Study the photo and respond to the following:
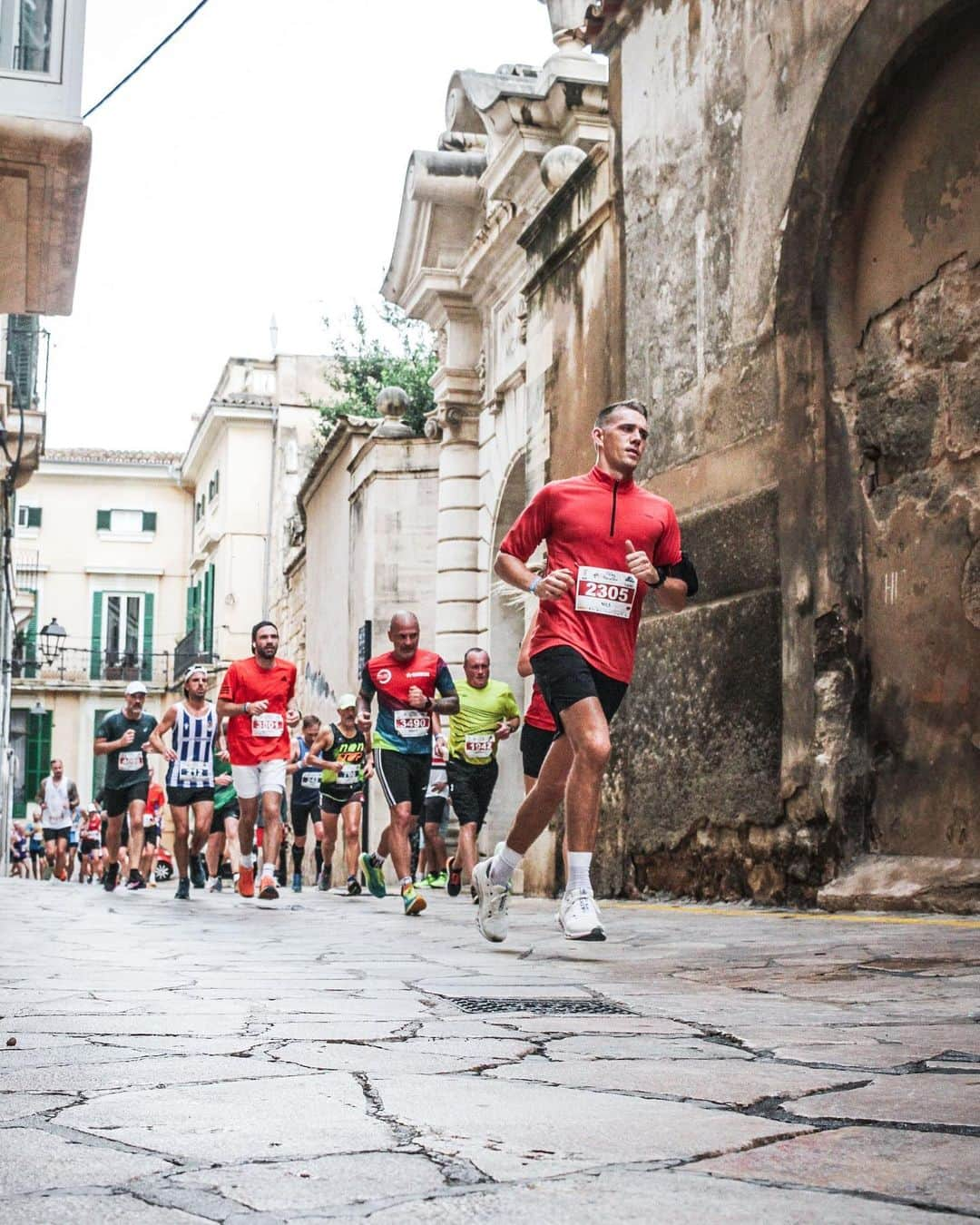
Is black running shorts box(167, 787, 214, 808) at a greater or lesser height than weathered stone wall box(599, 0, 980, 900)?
lesser

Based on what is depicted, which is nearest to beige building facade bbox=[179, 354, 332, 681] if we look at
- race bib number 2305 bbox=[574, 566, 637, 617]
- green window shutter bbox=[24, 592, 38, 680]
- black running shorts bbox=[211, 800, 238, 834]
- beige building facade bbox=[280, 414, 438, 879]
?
green window shutter bbox=[24, 592, 38, 680]

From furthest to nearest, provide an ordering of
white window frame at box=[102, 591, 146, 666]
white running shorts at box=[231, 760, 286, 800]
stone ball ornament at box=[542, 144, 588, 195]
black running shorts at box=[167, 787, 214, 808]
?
white window frame at box=[102, 591, 146, 666] < stone ball ornament at box=[542, 144, 588, 195] < black running shorts at box=[167, 787, 214, 808] < white running shorts at box=[231, 760, 286, 800]

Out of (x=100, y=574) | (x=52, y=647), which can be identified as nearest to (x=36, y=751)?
(x=52, y=647)

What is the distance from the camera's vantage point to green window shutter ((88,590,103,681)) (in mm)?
54125

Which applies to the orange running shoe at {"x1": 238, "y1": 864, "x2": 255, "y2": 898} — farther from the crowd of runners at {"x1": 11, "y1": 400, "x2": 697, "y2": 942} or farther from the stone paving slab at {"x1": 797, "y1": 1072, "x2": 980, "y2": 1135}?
the stone paving slab at {"x1": 797, "y1": 1072, "x2": 980, "y2": 1135}

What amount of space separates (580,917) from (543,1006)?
181 centimetres

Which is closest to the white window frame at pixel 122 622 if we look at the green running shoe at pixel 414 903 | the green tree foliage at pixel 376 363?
the green tree foliage at pixel 376 363

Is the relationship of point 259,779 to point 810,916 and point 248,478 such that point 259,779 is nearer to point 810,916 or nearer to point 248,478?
point 810,916

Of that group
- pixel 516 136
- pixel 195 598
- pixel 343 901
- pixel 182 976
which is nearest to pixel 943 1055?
Answer: pixel 182 976

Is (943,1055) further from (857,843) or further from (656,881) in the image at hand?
(656,881)

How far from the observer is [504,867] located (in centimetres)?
647

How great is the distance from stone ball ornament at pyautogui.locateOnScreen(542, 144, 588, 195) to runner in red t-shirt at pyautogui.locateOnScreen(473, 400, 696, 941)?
8072mm

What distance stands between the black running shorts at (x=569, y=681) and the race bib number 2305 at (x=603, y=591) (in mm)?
196

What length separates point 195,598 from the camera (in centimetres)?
5241
